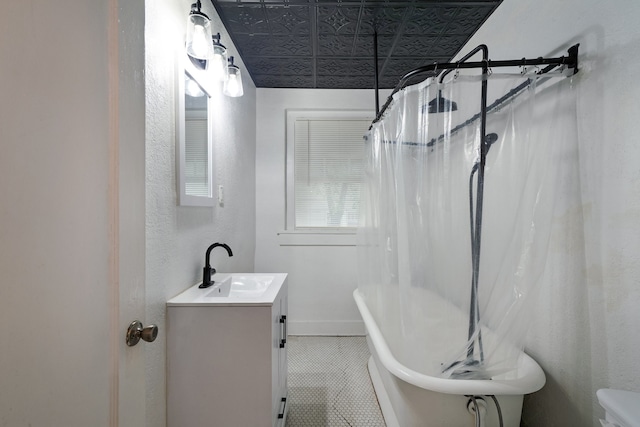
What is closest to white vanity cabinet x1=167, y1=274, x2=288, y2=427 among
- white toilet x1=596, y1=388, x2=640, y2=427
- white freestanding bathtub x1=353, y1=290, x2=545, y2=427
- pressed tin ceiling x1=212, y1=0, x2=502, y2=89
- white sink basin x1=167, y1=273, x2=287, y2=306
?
white sink basin x1=167, y1=273, x2=287, y2=306

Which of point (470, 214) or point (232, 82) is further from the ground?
point (232, 82)

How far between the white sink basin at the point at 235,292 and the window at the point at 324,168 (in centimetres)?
114

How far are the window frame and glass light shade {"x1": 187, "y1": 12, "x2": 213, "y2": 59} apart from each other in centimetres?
142

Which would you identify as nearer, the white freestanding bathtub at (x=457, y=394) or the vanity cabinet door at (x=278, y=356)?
the white freestanding bathtub at (x=457, y=394)

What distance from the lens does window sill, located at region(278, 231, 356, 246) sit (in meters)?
2.55

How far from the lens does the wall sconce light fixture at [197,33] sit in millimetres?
1126

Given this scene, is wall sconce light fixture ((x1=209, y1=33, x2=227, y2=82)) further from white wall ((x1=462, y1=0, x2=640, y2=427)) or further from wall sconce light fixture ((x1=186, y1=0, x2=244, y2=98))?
white wall ((x1=462, y1=0, x2=640, y2=427))

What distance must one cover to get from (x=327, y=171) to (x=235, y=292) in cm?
156

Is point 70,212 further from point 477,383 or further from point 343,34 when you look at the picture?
point 343,34

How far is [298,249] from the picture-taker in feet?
8.39

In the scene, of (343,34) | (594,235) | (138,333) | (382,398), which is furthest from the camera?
(343,34)

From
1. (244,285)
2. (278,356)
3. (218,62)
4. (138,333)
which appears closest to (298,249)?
(244,285)

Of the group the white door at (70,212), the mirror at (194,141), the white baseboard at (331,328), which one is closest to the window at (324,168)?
the white baseboard at (331,328)

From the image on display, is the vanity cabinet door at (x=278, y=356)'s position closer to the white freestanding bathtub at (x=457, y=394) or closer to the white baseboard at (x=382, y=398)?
the white freestanding bathtub at (x=457, y=394)
